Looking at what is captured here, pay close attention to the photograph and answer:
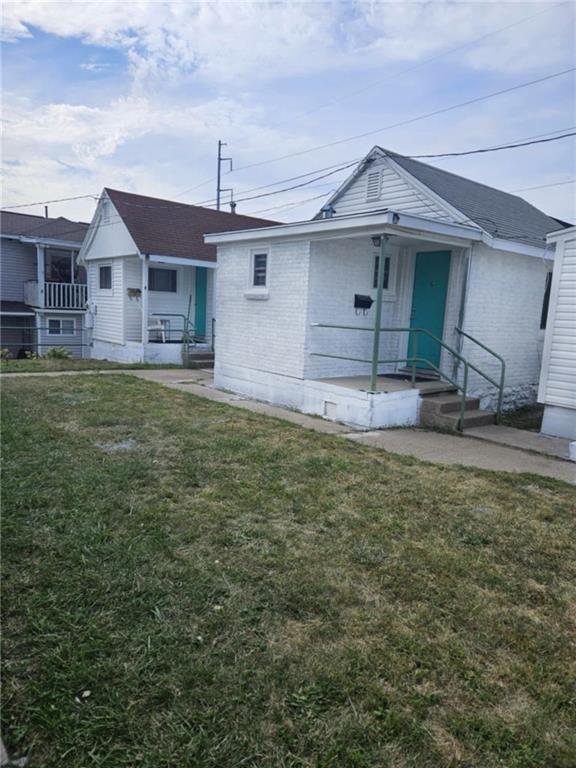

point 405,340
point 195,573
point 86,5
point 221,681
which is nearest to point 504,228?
point 405,340

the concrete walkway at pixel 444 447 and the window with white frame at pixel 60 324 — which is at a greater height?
the window with white frame at pixel 60 324

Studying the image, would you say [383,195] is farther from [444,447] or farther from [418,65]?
[444,447]

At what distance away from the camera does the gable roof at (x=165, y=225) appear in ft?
49.2

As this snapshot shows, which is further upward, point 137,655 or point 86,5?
point 86,5

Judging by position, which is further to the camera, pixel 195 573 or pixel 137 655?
pixel 195 573

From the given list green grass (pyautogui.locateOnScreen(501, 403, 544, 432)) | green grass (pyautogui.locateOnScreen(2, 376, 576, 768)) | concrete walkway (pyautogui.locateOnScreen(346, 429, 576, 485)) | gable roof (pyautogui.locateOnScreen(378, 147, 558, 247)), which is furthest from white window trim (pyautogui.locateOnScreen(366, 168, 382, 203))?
green grass (pyautogui.locateOnScreen(2, 376, 576, 768))

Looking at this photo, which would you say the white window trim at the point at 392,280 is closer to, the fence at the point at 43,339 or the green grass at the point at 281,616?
the green grass at the point at 281,616

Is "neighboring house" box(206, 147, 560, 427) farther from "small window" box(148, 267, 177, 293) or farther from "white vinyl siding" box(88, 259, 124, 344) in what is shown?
"white vinyl siding" box(88, 259, 124, 344)

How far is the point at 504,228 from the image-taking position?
933cm

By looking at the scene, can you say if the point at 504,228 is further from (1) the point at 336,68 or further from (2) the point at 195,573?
(2) the point at 195,573

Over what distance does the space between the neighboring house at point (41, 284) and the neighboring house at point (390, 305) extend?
495 inches

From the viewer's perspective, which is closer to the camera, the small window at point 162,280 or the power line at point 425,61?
the power line at point 425,61

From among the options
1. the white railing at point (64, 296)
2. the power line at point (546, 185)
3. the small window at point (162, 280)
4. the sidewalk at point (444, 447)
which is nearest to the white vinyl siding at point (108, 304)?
the small window at point (162, 280)

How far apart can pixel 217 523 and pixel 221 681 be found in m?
1.61
